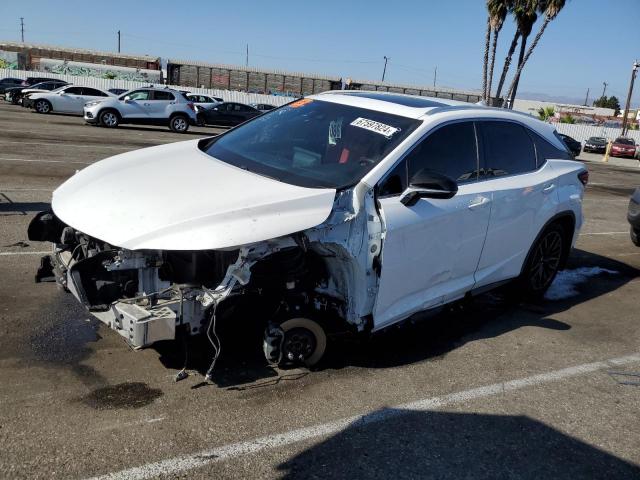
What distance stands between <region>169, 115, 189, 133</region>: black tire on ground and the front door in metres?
22.1

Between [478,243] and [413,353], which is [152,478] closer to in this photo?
[413,353]

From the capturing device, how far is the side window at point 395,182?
13.4ft

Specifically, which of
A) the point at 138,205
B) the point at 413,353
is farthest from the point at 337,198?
the point at 413,353

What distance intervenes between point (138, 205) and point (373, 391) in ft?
6.33

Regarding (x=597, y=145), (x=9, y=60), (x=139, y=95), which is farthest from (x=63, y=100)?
(x=9, y=60)

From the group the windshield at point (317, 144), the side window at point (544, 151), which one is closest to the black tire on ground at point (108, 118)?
the windshield at point (317, 144)

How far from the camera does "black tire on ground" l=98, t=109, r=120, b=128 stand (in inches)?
928

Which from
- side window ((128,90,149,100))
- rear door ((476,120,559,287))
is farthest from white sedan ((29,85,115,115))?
rear door ((476,120,559,287))

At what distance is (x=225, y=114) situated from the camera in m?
32.1

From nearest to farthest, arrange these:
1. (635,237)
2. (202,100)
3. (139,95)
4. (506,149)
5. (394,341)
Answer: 1. (394,341)
2. (506,149)
3. (635,237)
4. (139,95)
5. (202,100)

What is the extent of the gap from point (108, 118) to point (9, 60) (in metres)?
39.5

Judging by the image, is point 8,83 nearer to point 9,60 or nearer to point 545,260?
Answer: point 9,60

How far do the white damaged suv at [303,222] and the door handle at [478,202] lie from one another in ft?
0.05

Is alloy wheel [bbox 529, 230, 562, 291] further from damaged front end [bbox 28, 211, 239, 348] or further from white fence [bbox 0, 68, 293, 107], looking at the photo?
white fence [bbox 0, 68, 293, 107]
